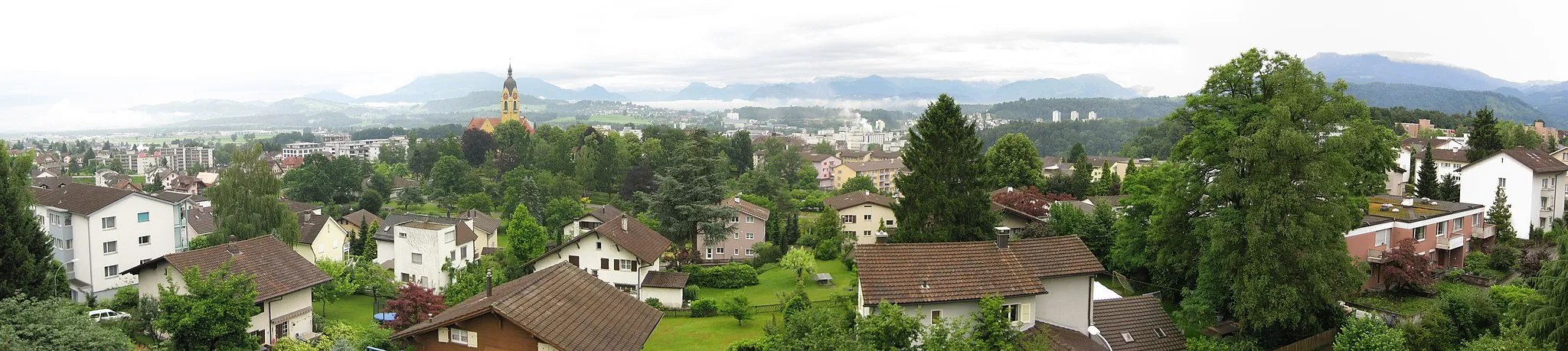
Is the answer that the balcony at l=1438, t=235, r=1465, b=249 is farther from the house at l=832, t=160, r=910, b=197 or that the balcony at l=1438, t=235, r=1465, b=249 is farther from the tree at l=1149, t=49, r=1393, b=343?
the house at l=832, t=160, r=910, b=197

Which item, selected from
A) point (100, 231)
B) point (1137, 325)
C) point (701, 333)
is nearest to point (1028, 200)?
point (701, 333)

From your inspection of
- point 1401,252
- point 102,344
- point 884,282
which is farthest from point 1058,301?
point 102,344

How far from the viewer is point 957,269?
18953mm

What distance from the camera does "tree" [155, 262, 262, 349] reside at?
62.0ft

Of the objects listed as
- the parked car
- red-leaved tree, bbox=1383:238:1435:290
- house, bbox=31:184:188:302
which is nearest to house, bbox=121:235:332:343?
the parked car

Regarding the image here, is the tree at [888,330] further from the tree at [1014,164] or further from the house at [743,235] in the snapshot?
the tree at [1014,164]

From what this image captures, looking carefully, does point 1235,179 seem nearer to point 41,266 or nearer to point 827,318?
point 827,318

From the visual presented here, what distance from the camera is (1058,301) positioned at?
65.9 ft

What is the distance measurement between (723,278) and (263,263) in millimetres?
17472

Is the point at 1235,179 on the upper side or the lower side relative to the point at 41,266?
upper

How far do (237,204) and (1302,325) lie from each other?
4154cm

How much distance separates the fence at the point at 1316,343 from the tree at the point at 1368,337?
1147 mm

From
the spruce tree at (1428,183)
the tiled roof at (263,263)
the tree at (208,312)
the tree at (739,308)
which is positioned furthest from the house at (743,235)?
the spruce tree at (1428,183)

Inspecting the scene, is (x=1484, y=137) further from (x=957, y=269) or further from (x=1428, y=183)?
(x=957, y=269)
